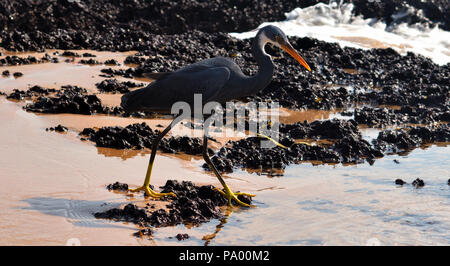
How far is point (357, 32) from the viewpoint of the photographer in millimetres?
19594

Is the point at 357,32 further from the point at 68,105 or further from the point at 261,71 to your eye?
the point at 261,71

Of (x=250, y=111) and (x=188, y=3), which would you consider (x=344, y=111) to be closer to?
(x=250, y=111)

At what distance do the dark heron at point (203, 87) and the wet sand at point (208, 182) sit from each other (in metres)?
0.55

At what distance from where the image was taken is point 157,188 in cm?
643

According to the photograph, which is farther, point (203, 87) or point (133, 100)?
point (133, 100)

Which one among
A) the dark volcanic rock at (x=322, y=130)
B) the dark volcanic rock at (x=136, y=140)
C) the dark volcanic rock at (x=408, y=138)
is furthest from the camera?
the dark volcanic rock at (x=322, y=130)

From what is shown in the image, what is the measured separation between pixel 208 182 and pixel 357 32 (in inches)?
555

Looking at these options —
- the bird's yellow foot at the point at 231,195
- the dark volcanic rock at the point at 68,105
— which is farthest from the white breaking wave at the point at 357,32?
the bird's yellow foot at the point at 231,195

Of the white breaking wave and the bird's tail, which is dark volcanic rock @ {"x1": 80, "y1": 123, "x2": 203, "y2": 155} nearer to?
the bird's tail

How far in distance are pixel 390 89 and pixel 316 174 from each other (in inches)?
232

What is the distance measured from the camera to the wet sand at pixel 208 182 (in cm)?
520

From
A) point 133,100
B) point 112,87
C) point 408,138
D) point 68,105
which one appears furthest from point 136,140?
point 408,138

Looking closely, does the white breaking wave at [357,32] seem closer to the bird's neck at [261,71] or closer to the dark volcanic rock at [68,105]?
the dark volcanic rock at [68,105]
